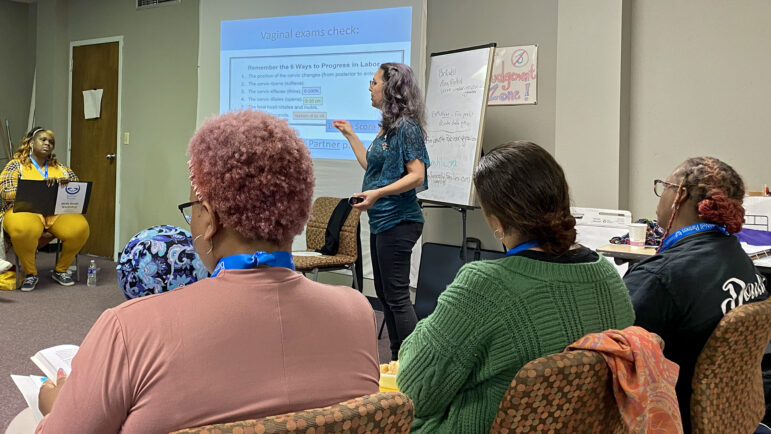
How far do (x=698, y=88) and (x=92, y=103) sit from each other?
569 centimetres

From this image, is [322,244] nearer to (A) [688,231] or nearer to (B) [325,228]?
(B) [325,228]

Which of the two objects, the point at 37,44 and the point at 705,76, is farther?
the point at 37,44

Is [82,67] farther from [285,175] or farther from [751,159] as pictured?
[285,175]

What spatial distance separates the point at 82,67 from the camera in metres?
7.12

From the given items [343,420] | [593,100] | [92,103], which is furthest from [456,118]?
[92,103]

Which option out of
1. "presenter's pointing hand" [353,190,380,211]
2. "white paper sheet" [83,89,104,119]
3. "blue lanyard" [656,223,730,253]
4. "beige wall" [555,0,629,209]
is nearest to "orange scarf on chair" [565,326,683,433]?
"blue lanyard" [656,223,730,253]

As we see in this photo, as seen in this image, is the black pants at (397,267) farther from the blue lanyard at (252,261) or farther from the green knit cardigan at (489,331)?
the blue lanyard at (252,261)

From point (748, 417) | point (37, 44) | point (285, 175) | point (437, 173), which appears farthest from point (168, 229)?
point (37, 44)

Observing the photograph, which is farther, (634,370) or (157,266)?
(157,266)

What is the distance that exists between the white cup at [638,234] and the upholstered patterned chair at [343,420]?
244cm

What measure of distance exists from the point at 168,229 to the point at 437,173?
3.12m

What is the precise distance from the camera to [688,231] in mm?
1842

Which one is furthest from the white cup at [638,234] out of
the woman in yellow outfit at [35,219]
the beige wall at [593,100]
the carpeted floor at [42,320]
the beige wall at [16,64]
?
the beige wall at [16,64]

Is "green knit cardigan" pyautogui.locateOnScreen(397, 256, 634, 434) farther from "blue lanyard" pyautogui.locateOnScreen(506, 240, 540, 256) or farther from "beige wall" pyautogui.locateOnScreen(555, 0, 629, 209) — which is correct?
"beige wall" pyautogui.locateOnScreen(555, 0, 629, 209)
